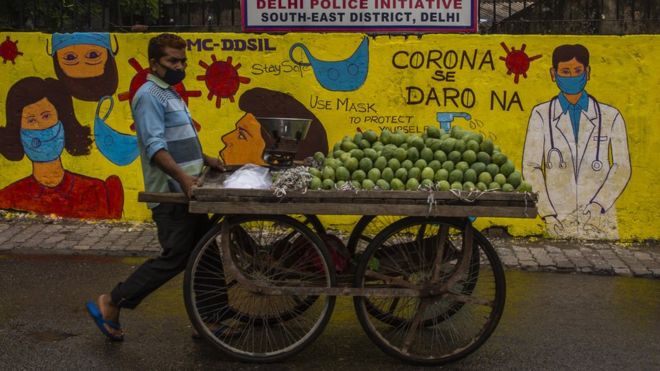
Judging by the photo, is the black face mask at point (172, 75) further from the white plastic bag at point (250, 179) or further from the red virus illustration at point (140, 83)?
the red virus illustration at point (140, 83)

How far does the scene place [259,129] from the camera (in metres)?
7.73

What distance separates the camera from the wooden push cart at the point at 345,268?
13.8 ft

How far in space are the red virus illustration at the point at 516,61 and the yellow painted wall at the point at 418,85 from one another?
4cm

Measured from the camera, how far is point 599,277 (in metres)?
6.44

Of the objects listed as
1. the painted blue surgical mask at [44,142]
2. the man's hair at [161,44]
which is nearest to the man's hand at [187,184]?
the man's hair at [161,44]

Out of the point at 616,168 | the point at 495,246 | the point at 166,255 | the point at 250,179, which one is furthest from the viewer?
the point at 616,168

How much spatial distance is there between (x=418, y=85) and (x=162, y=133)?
3679 millimetres

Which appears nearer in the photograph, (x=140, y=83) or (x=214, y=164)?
(x=214, y=164)

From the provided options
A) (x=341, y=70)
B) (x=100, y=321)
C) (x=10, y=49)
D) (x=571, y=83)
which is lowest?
(x=100, y=321)

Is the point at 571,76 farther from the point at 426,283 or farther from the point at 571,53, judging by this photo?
the point at 426,283

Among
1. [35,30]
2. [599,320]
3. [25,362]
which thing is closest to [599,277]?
[599,320]

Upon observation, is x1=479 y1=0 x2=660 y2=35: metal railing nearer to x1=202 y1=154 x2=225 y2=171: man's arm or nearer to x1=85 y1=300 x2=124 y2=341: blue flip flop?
x1=202 y1=154 x2=225 y2=171: man's arm

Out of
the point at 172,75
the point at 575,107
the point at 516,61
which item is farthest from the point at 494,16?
the point at 172,75

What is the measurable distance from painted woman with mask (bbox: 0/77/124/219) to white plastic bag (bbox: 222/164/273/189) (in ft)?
12.1
